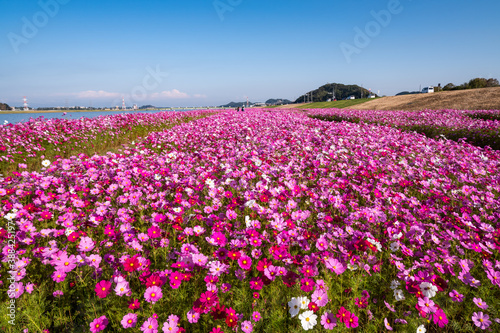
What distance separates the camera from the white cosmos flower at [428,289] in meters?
1.89

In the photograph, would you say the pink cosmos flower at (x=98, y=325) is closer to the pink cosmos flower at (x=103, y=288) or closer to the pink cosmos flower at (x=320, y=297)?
the pink cosmos flower at (x=103, y=288)

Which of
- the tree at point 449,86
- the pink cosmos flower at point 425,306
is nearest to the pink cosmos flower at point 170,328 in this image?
the pink cosmos flower at point 425,306

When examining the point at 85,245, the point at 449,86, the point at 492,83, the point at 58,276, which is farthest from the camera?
the point at 449,86

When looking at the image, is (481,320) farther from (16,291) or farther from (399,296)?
(16,291)

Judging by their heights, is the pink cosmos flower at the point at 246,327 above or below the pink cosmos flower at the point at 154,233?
below

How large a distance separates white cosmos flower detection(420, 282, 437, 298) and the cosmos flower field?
0.01 metres

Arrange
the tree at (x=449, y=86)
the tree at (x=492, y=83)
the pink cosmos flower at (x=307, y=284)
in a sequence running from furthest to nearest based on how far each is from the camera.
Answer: the tree at (x=449, y=86) < the tree at (x=492, y=83) < the pink cosmos flower at (x=307, y=284)

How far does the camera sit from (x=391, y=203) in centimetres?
366

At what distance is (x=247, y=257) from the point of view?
218 cm

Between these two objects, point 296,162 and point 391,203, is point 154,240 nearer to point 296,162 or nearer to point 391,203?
point 391,203

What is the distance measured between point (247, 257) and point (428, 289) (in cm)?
150

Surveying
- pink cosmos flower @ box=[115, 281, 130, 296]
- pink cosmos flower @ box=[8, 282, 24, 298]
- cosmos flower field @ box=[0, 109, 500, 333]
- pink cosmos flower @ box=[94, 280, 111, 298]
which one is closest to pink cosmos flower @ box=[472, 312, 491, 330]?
cosmos flower field @ box=[0, 109, 500, 333]

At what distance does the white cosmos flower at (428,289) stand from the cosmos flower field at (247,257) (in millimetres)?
15

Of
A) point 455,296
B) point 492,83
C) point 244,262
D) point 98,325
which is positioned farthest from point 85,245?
point 492,83
